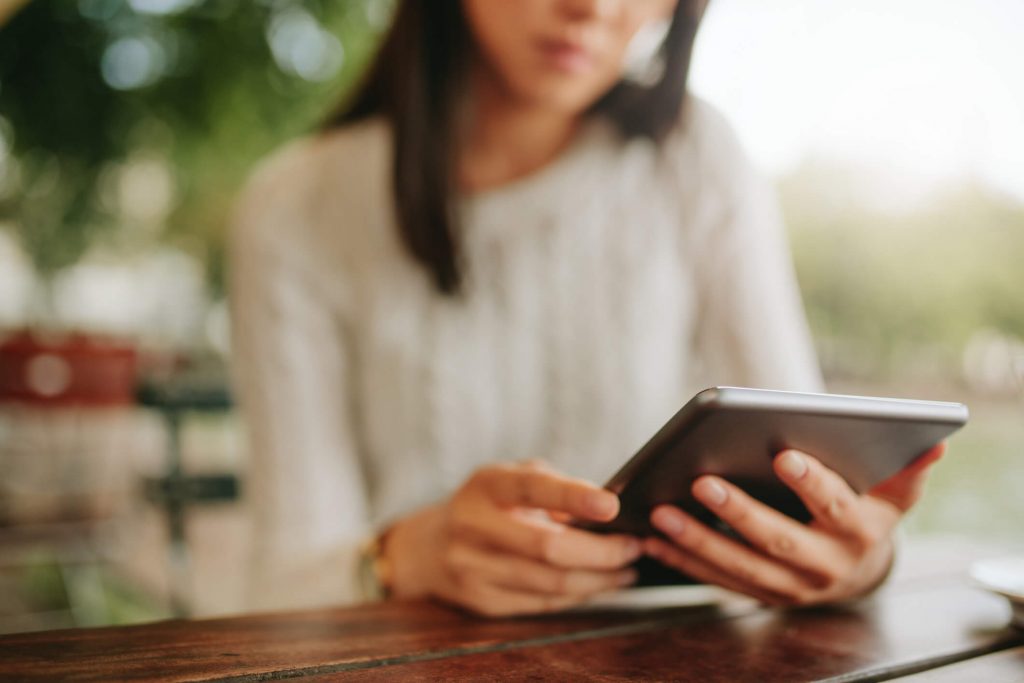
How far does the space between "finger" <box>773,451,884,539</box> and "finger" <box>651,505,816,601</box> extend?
4 cm

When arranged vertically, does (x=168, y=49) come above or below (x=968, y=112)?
above

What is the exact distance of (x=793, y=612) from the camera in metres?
0.56

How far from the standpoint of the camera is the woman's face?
2.41 ft

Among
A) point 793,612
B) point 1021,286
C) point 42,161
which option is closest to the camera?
point 793,612

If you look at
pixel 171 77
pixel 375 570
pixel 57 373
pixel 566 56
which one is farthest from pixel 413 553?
pixel 171 77

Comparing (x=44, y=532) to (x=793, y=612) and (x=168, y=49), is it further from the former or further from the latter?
(x=168, y=49)

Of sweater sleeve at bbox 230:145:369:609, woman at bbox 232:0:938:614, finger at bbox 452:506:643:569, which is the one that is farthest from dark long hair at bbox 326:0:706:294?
finger at bbox 452:506:643:569

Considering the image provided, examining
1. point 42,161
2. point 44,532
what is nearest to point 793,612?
point 44,532

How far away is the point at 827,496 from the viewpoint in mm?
456

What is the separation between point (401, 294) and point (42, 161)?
402cm

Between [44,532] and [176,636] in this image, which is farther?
[44,532]

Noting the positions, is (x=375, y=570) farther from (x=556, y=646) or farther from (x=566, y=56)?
(x=566, y=56)

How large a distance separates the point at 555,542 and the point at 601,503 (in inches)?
2.9

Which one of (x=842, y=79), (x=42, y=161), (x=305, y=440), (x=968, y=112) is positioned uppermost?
(x=42, y=161)
